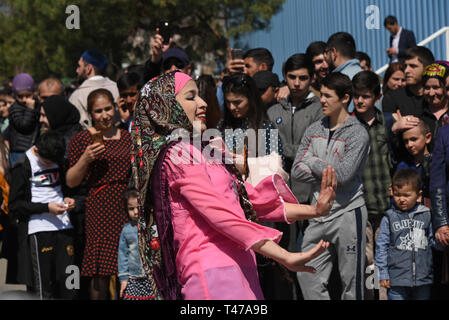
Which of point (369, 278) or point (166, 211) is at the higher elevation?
point (166, 211)

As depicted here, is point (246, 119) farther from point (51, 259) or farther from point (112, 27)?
point (112, 27)

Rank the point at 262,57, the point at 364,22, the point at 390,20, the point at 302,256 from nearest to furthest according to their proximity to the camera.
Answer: the point at 302,256 < the point at 262,57 < the point at 390,20 < the point at 364,22

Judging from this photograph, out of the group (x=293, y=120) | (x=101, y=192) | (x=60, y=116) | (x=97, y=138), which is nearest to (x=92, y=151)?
(x=97, y=138)

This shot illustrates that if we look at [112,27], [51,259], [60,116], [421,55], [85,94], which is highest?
[112,27]

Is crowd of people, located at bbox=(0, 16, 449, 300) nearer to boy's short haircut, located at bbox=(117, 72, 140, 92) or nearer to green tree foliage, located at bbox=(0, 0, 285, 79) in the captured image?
boy's short haircut, located at bbox=(117, 72, 140, 92)

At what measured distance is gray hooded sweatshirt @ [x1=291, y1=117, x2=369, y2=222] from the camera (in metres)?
5.72

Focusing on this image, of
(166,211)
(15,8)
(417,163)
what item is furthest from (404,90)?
(15,8)

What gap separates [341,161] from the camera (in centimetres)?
575

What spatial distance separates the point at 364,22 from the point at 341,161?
551cm

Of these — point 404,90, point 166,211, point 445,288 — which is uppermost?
point 404,90
